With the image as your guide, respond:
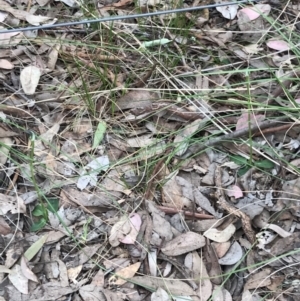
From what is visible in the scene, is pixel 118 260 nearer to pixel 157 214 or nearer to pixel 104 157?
pixel 157 214

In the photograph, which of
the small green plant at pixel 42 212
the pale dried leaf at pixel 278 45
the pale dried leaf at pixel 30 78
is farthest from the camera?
the pale dried leaf at pixel 278 45

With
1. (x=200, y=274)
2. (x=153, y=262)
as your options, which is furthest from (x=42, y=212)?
(x=200, y=274)

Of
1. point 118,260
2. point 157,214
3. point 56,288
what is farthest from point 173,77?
point 56,288

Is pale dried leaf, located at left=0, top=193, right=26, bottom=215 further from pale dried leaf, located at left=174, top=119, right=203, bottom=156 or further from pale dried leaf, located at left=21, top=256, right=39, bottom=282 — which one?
pale dried leaf, located at left=174, top=119, right=203, bottom=156

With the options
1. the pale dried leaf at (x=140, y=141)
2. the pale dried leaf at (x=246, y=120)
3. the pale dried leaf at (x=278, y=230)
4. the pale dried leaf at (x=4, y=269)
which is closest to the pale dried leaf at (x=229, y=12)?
the pale dried leaf at (x=246, y=120)

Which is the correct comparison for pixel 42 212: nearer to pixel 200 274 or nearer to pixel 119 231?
pixel 119 231

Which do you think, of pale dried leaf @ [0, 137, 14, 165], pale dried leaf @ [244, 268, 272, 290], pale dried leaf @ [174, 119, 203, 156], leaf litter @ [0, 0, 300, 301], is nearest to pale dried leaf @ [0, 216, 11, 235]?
leaf litter @ [0, 0, 300, 301]

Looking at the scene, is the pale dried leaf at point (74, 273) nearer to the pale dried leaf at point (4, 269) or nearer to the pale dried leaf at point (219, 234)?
the pale dried leaf at point (4, 269)
